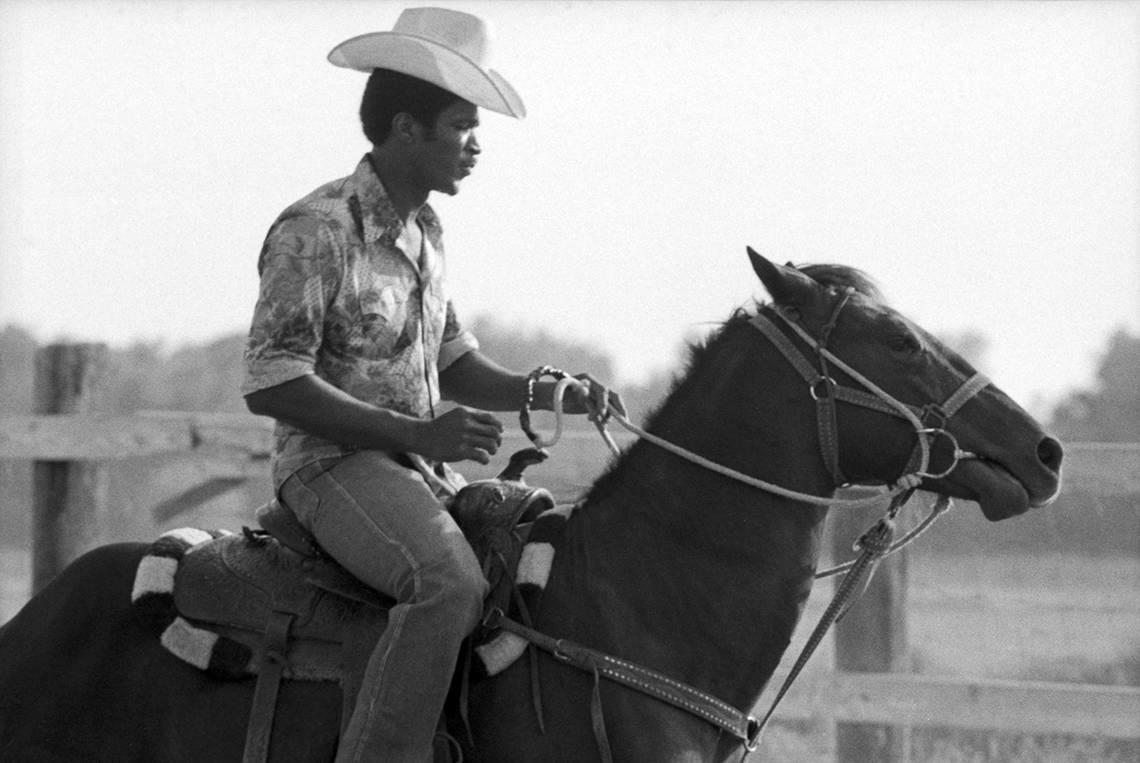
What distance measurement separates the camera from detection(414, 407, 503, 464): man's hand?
163 inches

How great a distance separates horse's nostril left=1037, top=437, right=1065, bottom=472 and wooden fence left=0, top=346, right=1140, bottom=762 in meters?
3.24

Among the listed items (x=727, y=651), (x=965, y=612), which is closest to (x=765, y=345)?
(x=727, y=651)

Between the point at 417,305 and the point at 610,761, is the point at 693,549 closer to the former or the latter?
the point at 610,761

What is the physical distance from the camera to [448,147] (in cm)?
445

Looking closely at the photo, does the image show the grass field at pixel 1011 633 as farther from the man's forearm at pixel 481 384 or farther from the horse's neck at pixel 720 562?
the horse's neck at pixel 720 562

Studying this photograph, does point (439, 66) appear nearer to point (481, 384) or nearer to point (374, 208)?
point (374, 208)

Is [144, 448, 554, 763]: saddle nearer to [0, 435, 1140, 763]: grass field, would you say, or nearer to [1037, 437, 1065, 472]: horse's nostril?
[0, 435, 1140, 763]: grass field

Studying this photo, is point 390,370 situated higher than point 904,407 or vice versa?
point 904,407

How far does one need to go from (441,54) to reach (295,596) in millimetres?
1574

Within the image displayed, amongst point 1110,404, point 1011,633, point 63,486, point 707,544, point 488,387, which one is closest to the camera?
point 707,544

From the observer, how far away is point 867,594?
24.8 ft

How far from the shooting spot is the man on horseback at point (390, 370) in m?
4.00

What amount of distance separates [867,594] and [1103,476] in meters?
1.25

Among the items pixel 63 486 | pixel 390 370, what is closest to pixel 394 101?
pixel 390 370
